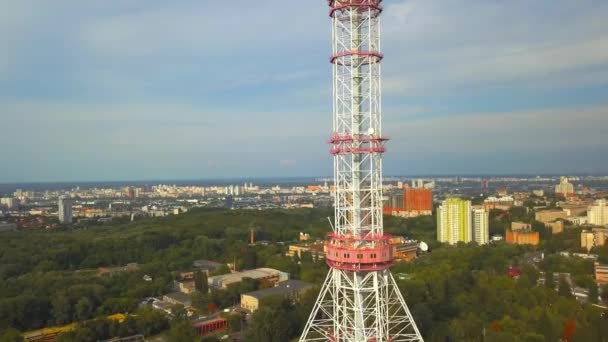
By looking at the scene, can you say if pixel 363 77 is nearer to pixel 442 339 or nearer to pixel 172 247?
pixel 442 339

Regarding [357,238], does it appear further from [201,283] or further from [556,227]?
[556,227]

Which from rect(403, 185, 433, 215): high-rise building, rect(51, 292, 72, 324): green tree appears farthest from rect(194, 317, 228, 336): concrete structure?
rect(403, 185, 433, 215): high-rise building

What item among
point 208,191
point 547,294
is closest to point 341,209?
point 547,294

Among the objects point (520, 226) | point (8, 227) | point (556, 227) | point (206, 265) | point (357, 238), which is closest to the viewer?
point (357, 238)

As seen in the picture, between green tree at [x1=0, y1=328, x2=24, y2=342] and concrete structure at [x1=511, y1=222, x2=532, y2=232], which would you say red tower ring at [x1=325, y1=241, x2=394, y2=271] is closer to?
green tree at [x1=0, y1=328, x2=24, y2=342]

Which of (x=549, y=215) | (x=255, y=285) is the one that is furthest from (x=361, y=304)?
(x=549, y=215)

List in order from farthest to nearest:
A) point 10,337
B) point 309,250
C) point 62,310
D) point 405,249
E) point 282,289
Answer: point 405,249 → point 309,250 → point 282,289 → point 62,310 → point 10,337
